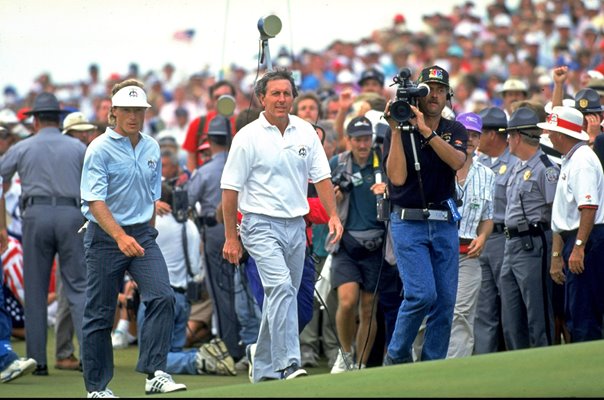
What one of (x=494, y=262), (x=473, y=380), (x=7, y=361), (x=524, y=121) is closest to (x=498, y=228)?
(x=494, y=262)

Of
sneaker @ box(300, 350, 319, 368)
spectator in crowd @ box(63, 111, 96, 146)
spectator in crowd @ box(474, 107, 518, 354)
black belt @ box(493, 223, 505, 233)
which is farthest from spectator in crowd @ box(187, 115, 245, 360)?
black belt @ box(493, 223, 505, 233)

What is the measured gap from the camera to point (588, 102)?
12.0 m

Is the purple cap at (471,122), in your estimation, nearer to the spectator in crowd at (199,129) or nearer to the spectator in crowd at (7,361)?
the spectator in crowd at (199,129)

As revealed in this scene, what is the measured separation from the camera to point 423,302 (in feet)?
31.9

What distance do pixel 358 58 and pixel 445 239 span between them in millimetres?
16015

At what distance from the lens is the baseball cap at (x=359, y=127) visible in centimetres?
1206

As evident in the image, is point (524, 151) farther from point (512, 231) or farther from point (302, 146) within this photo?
point (302, 146)

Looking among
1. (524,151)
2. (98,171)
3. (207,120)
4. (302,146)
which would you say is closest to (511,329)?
(524,151)

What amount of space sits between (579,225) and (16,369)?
4.63 metres

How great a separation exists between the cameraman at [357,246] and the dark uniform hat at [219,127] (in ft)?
5.67

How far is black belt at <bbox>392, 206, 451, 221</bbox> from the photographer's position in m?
9.82

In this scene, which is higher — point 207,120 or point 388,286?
point 207,120

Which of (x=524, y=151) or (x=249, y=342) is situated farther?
(x=249, y=342)

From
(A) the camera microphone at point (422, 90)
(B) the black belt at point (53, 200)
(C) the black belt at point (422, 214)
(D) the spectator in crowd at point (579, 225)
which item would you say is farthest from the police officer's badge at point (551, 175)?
(B) the black belt at point (53, 200)
